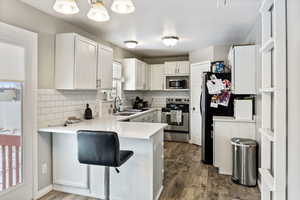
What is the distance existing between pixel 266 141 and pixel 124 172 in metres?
1.61

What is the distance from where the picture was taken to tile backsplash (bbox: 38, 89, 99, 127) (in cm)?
266

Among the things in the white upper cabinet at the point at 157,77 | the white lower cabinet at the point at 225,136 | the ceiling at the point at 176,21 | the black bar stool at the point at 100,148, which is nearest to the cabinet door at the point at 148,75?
the white upper cabinet at the point at 157,77

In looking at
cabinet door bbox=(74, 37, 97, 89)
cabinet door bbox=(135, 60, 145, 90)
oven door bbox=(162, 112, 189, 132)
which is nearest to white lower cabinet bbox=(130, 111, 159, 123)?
oven door bbox=(162, 112, 189, 132)

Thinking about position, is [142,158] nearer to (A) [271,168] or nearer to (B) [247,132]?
(A) [271,168]

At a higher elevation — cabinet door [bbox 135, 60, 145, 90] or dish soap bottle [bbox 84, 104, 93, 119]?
cabinet door [bbox 135, 60, 145, 90]

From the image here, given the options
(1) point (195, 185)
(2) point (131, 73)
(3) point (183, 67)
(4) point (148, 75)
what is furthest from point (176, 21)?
(4) point (148, 75)

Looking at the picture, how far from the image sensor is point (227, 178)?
324 cm

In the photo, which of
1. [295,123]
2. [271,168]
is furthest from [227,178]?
[295,123]

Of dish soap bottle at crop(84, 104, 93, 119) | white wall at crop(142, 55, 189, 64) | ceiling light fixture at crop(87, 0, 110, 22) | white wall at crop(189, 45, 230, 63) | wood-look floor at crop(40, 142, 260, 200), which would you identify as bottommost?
wood-look floor at crop(40, 142, 260, 200)

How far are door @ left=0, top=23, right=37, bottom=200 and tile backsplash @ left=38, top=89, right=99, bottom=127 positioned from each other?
0.13 meters

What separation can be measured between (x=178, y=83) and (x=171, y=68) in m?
0.51

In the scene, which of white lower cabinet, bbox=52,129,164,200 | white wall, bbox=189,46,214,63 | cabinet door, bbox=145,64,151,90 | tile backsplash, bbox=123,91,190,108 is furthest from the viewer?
tile backsplash, bbox=123,91,190,108

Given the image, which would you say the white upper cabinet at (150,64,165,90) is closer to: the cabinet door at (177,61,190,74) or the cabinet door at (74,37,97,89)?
the cabinet door at (177,61,190,74)

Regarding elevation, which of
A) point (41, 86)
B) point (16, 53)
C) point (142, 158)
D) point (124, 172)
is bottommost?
point (124, 172)
